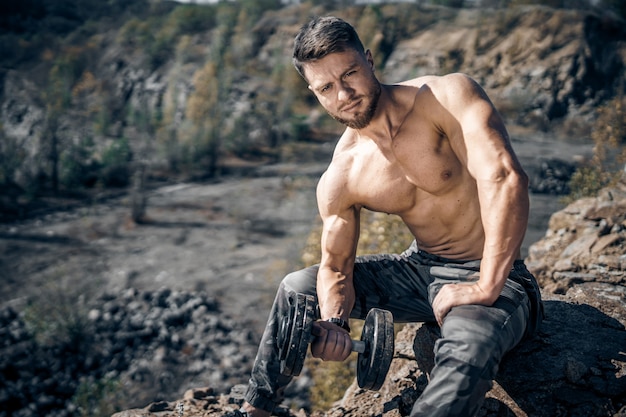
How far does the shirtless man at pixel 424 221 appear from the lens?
2105mm

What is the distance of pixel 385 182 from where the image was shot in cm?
265

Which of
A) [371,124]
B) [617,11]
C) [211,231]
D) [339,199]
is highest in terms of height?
[617,11]

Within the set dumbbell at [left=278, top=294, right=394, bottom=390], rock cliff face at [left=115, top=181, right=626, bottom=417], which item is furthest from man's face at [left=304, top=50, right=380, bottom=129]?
rock cliff face at [left=115, top=181, right=626, bottom=417]

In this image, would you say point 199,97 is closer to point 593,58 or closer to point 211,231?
point 211,231

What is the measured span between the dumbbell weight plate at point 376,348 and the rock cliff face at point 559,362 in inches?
18.9

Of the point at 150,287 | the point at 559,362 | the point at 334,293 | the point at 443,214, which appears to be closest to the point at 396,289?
the point at 334,293

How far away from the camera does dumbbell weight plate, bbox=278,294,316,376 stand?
2250 millimetres

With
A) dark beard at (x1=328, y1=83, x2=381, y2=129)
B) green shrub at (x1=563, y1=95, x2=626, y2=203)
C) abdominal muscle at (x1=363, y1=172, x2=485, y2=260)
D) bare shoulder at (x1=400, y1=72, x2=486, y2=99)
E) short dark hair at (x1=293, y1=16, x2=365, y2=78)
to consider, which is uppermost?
short dark hair at (x1=293, y1=16, x2=365, y2=78)

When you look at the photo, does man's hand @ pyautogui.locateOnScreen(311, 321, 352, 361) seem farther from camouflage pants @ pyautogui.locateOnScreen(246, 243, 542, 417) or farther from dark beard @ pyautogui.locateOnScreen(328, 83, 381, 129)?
dark beard @ pyautogui.locateOnScreen(328, 83, 381, 129)

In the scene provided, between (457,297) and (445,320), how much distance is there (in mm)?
120

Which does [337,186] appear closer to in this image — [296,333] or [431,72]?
[296,333]

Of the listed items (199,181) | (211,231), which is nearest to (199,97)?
(199,181)

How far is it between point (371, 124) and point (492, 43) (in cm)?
2658

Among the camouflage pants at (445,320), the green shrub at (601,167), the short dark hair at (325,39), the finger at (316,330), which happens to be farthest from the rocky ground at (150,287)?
the short dark hair at (325,39)
